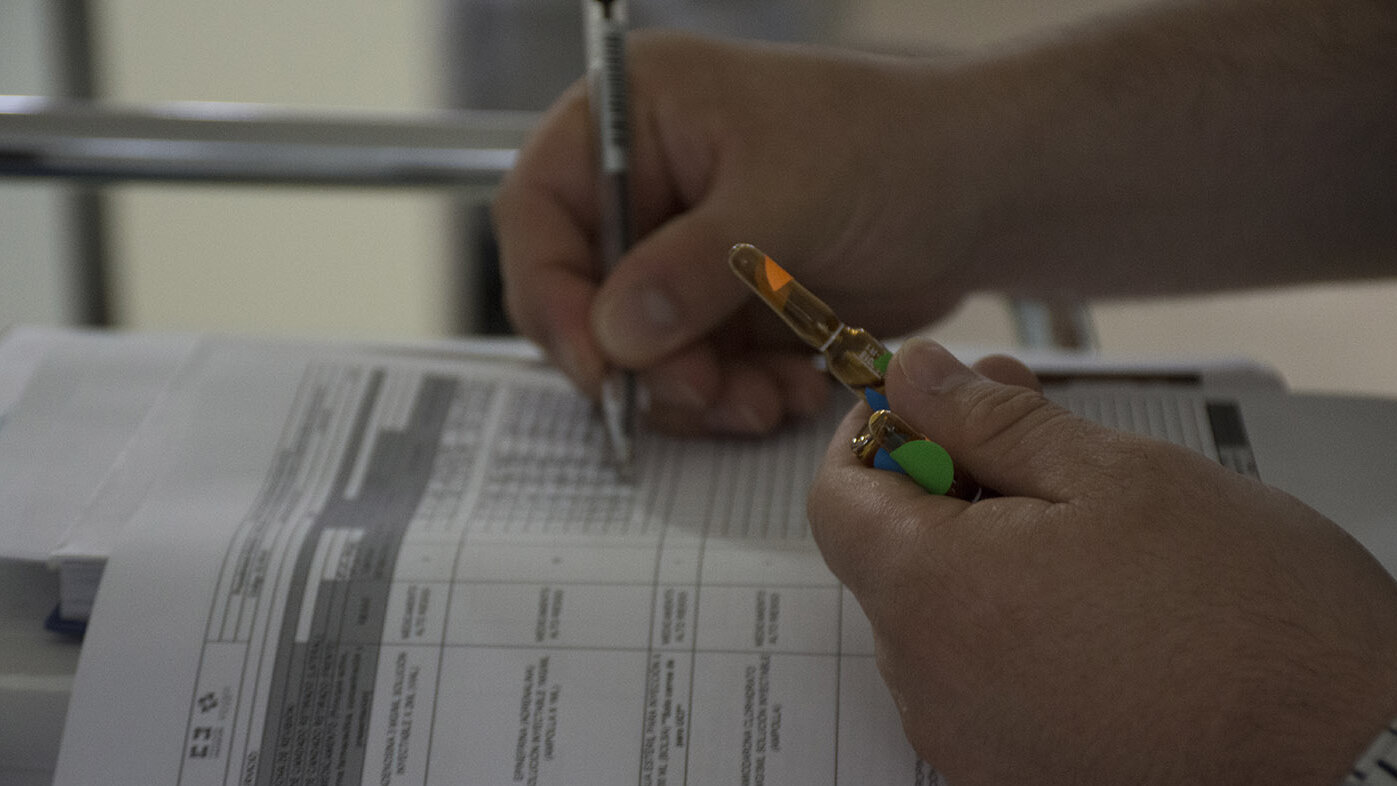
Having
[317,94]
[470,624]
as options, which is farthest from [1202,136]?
[317,94]

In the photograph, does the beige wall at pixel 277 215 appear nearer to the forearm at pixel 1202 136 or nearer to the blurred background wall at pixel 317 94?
the blurred background wall at pixel 317 94

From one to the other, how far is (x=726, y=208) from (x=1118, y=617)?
29 cm

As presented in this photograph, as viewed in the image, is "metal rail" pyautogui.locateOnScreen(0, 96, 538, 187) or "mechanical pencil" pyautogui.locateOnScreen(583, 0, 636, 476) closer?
"mechanical pencil" pyautogui.locateOnScreen(583, 0, 636, 476)

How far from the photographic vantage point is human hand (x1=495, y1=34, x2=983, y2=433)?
56 cm

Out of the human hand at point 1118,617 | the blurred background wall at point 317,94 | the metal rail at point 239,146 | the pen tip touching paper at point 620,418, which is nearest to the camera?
the human hand at point 1118,617

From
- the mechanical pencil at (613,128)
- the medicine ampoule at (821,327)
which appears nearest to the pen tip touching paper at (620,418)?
the mechanical pencil at (613,128)

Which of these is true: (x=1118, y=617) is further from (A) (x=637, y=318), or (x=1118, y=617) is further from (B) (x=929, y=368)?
(A) (x=637, y=318)

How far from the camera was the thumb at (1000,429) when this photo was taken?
14.8 inches

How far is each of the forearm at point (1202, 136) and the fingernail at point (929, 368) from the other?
21 cm

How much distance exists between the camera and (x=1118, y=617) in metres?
0.35

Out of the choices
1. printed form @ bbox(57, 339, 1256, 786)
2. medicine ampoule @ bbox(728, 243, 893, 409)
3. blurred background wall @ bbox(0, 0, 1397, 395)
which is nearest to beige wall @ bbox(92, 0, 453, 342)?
blurred background wall @ bbox(0, 0, 1397, 395)

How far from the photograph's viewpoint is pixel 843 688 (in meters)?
0.43

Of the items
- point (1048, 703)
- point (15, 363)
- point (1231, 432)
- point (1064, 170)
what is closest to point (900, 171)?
point (1064, 170)

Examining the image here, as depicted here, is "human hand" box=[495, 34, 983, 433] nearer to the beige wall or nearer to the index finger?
the index finger
